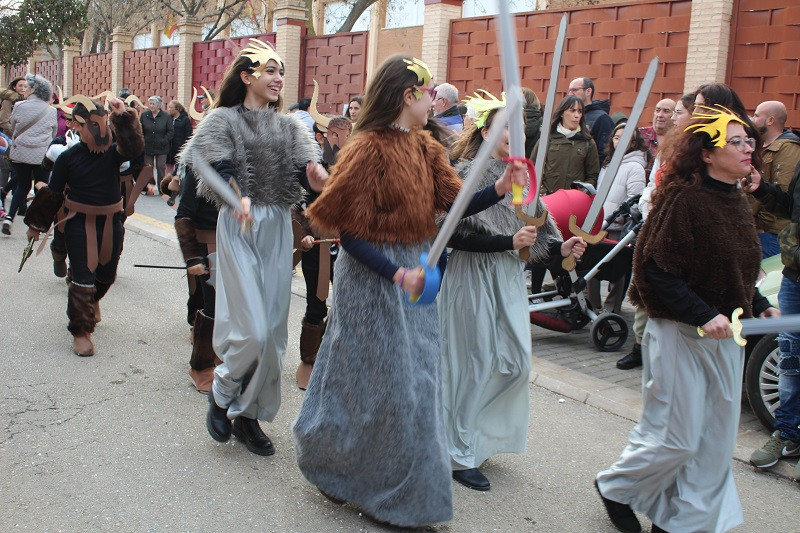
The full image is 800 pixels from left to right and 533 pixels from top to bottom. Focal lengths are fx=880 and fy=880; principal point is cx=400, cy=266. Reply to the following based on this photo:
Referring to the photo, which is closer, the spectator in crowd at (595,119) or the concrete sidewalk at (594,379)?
the concrete sidewalk at (594,379)

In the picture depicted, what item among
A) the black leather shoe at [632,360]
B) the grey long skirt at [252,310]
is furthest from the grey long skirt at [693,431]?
the black leather shoe at [632,360]

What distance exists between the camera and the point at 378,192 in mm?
3477

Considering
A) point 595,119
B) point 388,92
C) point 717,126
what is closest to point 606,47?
point 595,119

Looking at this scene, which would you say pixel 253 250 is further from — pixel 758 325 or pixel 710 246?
pixel 758 325

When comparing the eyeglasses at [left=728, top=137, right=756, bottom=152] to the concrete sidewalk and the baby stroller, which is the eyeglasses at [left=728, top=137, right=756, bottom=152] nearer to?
the concrete sidewalk

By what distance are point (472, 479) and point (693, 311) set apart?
140 centimetres

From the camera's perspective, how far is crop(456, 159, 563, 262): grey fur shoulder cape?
4188 mm

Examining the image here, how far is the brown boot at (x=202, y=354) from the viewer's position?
5.20 m

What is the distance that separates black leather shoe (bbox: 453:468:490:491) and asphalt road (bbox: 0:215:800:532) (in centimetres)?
4

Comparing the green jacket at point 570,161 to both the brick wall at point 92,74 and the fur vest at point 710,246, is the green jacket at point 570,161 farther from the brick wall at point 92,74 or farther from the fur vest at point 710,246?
the brick wall at point 92,74

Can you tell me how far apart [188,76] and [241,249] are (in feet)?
73.8

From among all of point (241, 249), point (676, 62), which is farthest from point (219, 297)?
point (676, 62)

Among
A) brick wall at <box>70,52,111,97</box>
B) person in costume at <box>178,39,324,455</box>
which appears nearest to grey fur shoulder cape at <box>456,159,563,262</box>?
person in costume at <box>178,39,324,455</box>

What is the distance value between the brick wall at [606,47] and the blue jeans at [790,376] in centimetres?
857
